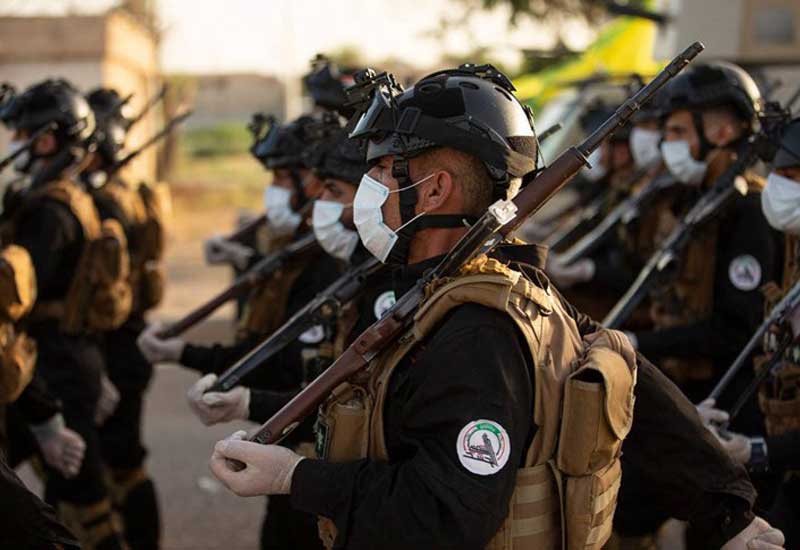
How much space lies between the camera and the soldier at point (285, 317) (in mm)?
4078

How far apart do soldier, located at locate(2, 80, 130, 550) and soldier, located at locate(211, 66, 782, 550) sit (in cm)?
284

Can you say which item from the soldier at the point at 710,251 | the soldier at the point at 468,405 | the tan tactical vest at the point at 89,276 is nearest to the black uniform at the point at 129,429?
the tan tactical vest at the point at 89,276

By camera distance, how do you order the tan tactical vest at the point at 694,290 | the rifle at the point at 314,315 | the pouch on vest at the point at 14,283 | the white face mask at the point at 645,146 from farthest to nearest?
1. the white face mask at the point at 645,146
2. the tan tactical vest at the point at 694,290
3. the pouch on vest at the point at 14,283
4. the rifle at the point at 314,315

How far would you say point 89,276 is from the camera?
208 inches

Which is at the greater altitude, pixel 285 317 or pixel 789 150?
pixel 789 150

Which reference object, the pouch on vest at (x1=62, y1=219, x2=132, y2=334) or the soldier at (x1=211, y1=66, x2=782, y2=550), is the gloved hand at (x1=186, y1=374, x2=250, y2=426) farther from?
the pouch on vest at (x1=62, y1=219, x2=132, y2=334)

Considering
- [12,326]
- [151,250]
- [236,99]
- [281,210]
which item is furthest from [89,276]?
[236,99]

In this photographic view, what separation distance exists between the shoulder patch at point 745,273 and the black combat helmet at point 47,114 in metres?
3.28

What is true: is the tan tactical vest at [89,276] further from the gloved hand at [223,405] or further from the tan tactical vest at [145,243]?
the gloved hand at [223,405]

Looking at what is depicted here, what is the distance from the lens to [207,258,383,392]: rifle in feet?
12.5

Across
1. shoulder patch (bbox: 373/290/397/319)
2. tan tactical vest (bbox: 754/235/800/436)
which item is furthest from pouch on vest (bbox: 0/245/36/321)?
tan tactical vest (bbox: 754/235/800/436)

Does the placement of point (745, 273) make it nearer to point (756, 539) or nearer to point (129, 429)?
point (756, 539)

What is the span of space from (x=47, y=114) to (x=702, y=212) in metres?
3.28

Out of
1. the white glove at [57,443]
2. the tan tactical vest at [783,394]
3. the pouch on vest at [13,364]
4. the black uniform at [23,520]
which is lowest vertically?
the white glove at [57,443]
